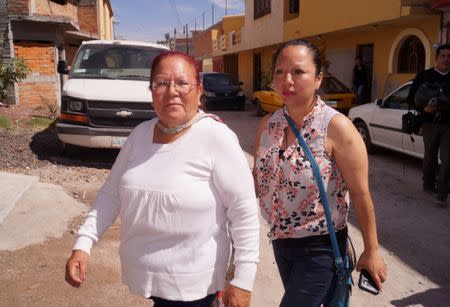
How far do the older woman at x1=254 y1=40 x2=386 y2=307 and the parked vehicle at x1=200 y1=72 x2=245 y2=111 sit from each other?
1653 centimetres

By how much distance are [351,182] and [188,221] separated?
0.73 metres

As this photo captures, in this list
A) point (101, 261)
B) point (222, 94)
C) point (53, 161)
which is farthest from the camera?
point (222, 94)

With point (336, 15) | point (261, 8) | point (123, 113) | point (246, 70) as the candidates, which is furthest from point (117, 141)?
point (246, 70)

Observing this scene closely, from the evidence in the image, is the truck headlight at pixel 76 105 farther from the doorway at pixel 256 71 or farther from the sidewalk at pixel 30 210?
the doorway at pixel 256 71

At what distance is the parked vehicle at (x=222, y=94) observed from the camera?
1873 centimetres

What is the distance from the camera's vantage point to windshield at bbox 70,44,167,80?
8.07 metres

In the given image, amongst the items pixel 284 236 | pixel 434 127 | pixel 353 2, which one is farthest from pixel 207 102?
pixel 284 236

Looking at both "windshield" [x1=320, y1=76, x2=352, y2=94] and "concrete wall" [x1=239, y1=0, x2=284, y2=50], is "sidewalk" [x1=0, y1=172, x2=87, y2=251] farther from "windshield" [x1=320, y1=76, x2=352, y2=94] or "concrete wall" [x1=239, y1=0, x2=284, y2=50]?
"concrete wall" [x1=239, y1=0, x2=284, y2=50]

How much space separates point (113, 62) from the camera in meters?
8.39

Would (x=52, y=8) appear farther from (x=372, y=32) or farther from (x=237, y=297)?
(x=237, y=297)

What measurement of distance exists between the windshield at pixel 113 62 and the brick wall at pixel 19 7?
585 cm

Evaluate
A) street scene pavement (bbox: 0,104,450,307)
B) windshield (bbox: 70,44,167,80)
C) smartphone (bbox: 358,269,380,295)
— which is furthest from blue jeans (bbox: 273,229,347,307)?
windshield (bbox: 70,44,167,80)

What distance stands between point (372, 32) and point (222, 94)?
6.38 m

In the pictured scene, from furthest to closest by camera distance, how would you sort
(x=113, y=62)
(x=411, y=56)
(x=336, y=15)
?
1. (x=336, y=15)
2. (x=411, y=56)
3. (x=113, y=62)
